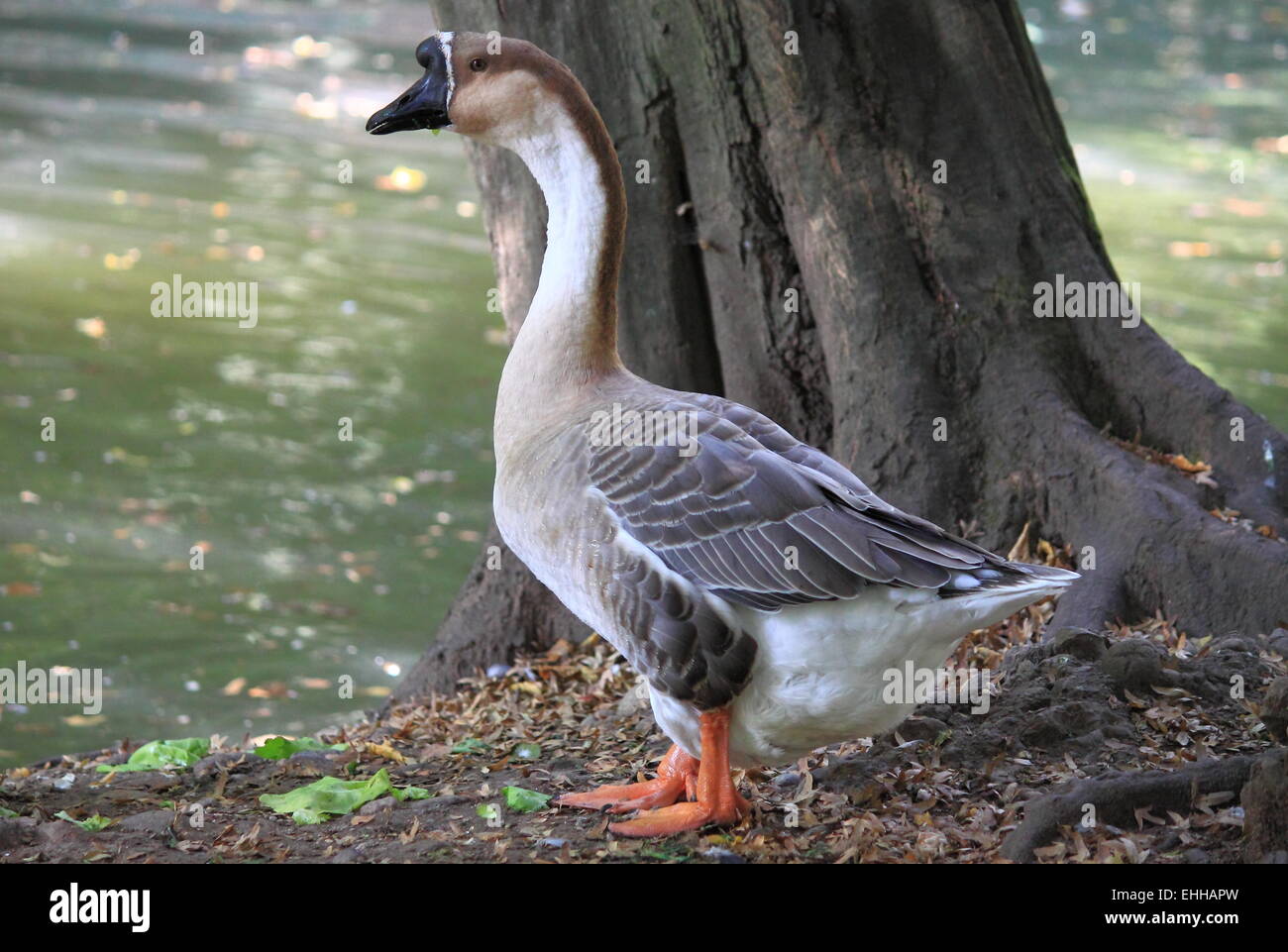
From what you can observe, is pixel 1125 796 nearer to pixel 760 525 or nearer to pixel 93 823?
pixel 760 525

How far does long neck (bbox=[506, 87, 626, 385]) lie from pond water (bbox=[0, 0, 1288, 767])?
10.4 ft

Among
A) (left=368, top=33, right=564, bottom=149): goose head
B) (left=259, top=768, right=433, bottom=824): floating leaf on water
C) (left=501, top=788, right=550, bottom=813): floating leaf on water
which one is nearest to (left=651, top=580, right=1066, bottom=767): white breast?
(left=501, top=788, right=550, bottom=813): floating leaf on water

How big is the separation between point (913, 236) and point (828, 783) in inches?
90.6

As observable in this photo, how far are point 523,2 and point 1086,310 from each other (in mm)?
2511

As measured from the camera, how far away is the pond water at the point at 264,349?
7301 millimetres

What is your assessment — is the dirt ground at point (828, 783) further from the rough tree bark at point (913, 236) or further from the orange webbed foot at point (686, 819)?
the rough tree bark at point (913, 236)

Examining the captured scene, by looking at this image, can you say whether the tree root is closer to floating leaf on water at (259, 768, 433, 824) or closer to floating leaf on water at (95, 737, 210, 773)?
floating leaf on water at (259, 768, 433, 824)

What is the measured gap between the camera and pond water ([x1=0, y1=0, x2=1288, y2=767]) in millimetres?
7301

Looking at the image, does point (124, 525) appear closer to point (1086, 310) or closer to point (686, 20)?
point (686, 20)

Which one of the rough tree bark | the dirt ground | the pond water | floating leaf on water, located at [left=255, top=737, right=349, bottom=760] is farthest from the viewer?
the pond water

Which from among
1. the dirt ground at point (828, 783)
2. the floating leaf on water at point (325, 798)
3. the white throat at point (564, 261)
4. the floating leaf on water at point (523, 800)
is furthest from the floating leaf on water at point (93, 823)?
the white throat at point (564, 261)

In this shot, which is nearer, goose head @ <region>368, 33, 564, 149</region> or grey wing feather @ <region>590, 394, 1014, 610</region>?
grey wing feather @ <region>590, 394, 1014, 610</region>

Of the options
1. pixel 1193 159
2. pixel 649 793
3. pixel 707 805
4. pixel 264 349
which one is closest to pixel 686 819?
pixel 707 805

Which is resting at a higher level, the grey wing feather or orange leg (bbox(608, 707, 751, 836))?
the grey wing feather
